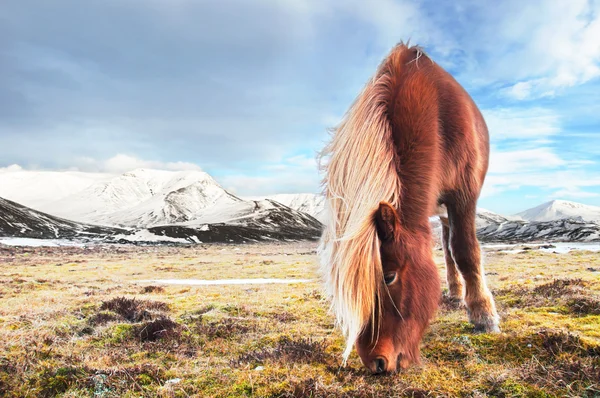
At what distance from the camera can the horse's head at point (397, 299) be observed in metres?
3.88

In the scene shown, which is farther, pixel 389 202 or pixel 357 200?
pixel 389 202

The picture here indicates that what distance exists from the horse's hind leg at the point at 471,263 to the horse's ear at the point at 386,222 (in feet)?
8.15

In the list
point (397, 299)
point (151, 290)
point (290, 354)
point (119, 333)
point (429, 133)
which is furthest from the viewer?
point (151, 290)

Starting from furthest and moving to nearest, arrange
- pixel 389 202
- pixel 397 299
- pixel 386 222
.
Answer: pixel 389 202 < pixel 397 299 < pixel 386 222

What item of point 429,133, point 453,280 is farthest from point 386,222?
point 453,280

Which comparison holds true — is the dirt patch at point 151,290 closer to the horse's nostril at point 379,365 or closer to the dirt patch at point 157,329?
the dirt patch at point 157,329

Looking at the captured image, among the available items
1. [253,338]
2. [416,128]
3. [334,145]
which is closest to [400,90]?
[416,128]

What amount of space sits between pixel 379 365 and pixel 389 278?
899 millimetres

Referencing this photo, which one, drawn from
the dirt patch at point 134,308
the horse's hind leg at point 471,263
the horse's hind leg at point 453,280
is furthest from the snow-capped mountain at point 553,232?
the dirt patch at point 134,308

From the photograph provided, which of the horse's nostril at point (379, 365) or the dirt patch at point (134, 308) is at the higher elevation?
the horse's nostril at point (379, 365)

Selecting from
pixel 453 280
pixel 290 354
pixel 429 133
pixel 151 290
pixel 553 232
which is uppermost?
pixel 553 232

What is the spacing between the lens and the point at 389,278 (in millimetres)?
3986

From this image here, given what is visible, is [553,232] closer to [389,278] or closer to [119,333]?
[389,278]

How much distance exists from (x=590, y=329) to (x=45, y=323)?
9463 mm
